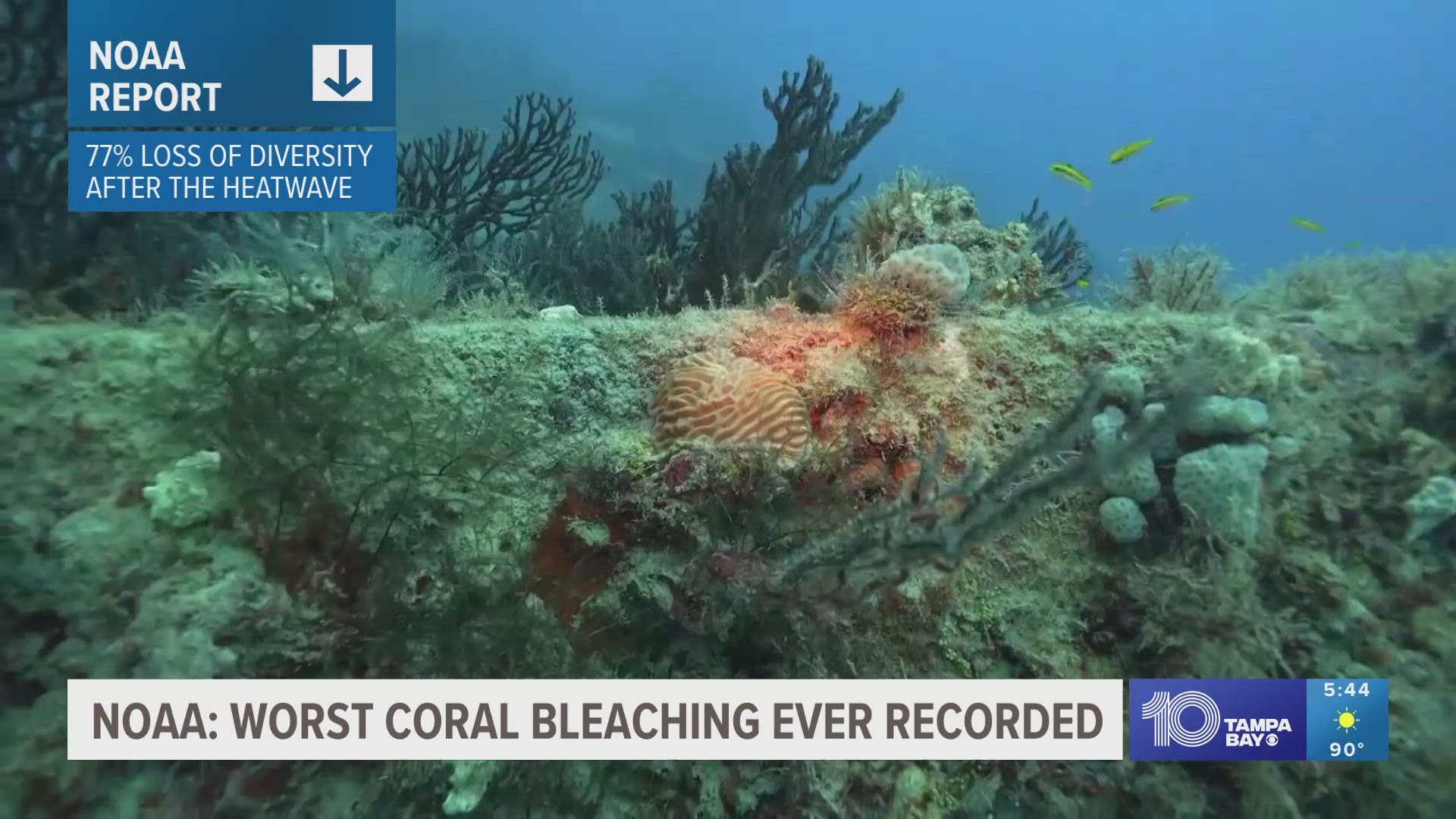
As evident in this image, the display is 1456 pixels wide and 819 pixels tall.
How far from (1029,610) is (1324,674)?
3.63 feet

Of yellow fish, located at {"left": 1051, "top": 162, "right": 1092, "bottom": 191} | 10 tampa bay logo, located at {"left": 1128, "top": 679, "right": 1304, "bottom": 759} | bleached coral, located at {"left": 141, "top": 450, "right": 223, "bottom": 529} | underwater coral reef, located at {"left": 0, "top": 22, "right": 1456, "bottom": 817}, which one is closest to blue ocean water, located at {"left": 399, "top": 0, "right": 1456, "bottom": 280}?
yellow fish, located at {"left": 1051, "top": 162, "right": 1092, "bottom": 191}

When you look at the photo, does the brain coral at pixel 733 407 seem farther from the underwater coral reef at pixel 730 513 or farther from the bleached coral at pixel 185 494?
the bleached coral at pixel 185 494

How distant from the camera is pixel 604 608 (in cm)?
275

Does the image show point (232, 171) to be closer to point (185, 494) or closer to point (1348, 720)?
point (185, 494)

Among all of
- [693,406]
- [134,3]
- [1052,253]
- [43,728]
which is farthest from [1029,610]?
[1052,253]

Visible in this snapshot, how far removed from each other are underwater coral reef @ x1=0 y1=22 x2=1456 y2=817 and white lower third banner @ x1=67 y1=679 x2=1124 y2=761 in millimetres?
73

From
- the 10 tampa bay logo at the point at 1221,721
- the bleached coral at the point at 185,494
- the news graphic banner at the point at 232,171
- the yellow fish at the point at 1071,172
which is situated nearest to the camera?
the bleached coral at the point at 185,494

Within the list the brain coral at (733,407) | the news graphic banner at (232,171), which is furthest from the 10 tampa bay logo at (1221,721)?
the news graphic banner at (232,171)

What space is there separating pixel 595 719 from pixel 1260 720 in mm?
2422

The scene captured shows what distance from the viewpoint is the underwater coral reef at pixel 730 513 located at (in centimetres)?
217

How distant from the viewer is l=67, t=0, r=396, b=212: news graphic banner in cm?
395

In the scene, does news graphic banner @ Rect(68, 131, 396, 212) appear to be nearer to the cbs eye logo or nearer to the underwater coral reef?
the underwater coral reef

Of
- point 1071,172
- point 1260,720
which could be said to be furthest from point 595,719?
point 1071,172

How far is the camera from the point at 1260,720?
2.62 m
